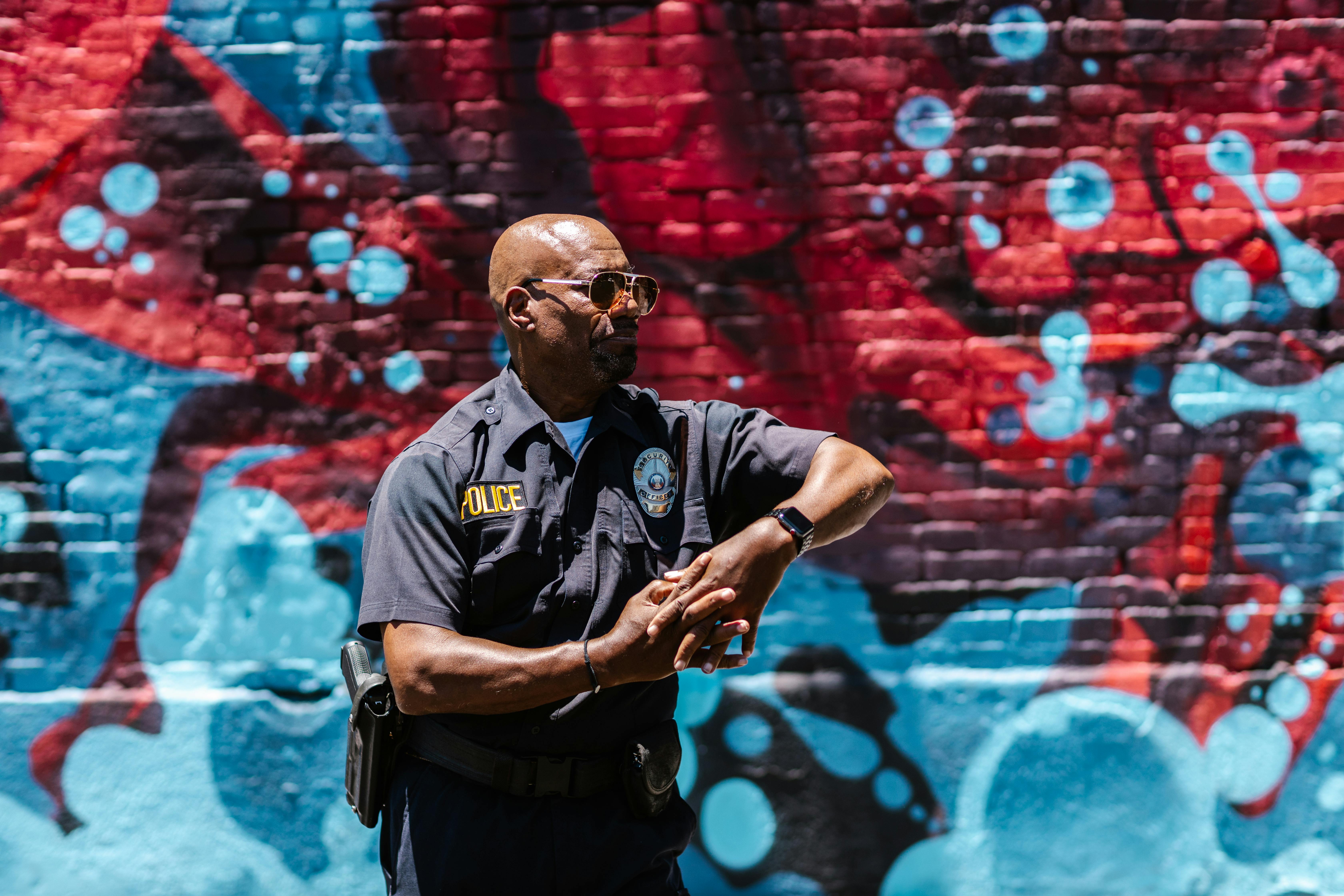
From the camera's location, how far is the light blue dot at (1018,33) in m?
2.92

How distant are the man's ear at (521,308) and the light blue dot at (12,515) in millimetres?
1998

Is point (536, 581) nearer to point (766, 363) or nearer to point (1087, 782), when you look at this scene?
point (766, 363)

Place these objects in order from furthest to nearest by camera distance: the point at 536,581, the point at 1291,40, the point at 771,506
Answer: the point at 1291,40 → the point at 771,506 → the point at 536,581

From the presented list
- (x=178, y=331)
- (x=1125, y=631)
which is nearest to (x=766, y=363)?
(x=1125, y=631)

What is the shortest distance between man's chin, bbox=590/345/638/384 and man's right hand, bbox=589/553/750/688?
1.26 feet

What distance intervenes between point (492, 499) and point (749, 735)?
153 cm

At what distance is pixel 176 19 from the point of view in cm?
294

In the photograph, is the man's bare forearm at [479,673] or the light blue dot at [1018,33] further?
the light blue dot at [1018,33]

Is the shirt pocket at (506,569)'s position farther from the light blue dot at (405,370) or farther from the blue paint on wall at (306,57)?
A: the blue paint on wall at (306,57)

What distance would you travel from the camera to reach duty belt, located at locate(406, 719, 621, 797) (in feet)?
5.56

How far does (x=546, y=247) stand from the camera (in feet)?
5.92

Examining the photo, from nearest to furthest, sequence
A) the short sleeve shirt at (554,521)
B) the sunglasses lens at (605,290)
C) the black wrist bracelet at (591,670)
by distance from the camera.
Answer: the black wrist bracelet at (591,670), the short sleeve shirt at (554,521), the sunglasses lens at (605,290)

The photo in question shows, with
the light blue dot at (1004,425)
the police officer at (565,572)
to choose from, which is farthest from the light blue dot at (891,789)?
the police officer at (565,572)

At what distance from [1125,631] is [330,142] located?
2.69 m
